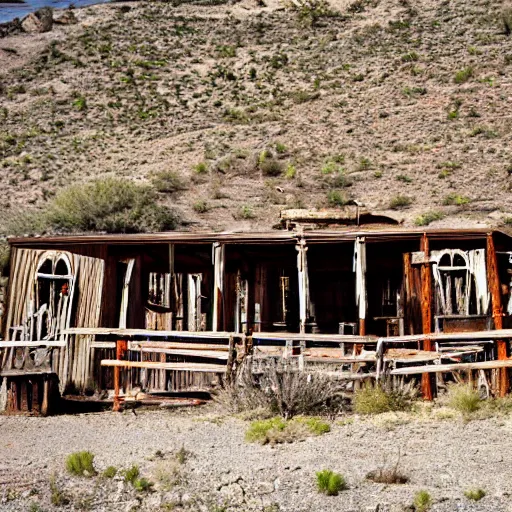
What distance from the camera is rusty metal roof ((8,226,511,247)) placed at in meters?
14.1

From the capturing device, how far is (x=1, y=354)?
14648 millimetres

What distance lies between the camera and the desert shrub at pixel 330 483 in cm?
870

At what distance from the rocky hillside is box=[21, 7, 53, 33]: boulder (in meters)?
0.95

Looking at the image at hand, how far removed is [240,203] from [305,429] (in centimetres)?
2228

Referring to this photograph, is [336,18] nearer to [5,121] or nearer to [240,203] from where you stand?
[5,121]

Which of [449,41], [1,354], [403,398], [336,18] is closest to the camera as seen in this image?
[403,398]

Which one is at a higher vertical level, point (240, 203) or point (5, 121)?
point (5, 121)

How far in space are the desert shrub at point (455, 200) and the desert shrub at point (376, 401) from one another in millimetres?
18644

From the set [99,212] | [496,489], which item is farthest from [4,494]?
[99,212]

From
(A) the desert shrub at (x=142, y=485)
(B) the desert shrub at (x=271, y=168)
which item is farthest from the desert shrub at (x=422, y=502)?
(B) the desert shrub at (x=271, y=168)

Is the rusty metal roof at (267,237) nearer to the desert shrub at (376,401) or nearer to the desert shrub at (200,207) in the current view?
the desert shrub at (376,401)

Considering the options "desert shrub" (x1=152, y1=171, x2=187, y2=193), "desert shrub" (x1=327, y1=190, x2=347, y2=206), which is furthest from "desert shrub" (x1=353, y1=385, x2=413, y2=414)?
"desert shrub" (x1=152, y1=171, x2=187, y2=193)

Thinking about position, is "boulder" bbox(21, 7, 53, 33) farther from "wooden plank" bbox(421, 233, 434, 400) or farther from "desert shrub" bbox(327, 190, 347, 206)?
"wooden plank" bbox(421, 233, 434, 400)

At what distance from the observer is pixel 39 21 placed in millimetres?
53938
